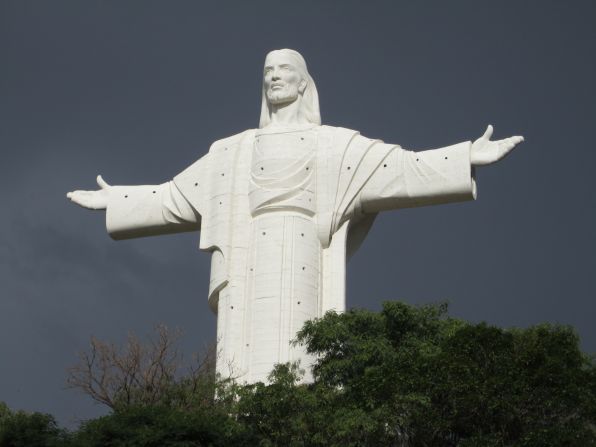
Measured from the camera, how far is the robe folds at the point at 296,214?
29219mm

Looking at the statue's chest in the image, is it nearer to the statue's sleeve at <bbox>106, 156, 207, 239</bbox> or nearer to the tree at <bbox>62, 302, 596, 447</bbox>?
the statue's sleeve at <bbox>106, 156, 207, 239</bbox>

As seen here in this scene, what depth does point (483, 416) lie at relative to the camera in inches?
875

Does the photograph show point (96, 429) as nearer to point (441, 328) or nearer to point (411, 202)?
point (441, 328)

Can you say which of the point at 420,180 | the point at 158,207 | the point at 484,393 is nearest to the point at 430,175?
the point at 420,180

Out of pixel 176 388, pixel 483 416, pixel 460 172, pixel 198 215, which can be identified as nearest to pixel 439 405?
pixel 483 416

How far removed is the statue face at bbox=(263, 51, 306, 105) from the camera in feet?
104

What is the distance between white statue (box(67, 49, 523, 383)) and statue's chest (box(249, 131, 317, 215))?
26 millimetres

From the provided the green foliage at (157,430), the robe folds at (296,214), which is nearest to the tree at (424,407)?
the green foliage at (157,430)

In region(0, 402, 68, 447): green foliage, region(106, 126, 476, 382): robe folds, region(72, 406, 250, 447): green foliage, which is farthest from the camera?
region(106, 126, 476, 382): robe folds

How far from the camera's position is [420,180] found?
30.1 meters

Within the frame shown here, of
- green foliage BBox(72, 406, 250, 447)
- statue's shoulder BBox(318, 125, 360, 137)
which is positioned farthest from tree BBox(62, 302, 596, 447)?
statue's shoulder BBox(318, 125, 360, 137)

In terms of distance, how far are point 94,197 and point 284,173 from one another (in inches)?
191

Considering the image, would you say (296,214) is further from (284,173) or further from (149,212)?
(149,212)

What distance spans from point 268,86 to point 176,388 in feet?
28.9
